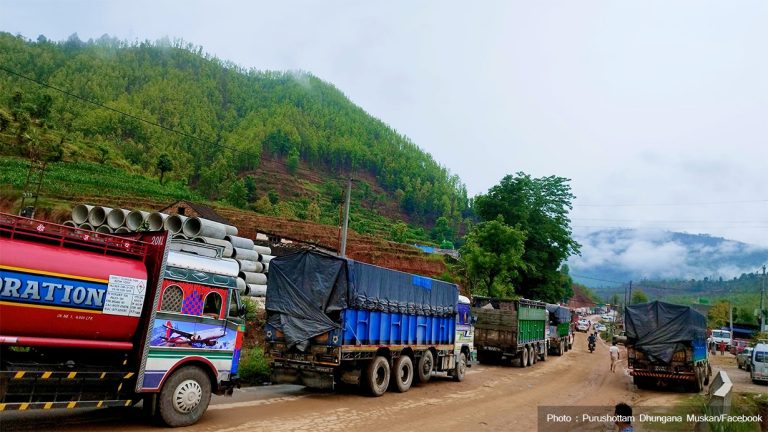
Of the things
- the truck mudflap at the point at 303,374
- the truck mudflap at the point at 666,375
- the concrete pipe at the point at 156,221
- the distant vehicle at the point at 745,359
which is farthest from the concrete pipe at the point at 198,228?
the distant vehicle at the point at 745,359

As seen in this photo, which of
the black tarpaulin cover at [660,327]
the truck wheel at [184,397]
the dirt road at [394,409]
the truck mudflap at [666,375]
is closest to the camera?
the truck wheel at [184,397]

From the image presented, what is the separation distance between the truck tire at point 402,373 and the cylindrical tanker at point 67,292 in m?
7.61

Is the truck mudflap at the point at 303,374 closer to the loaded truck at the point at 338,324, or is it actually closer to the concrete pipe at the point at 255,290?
the loaded truck at the point at 338,324

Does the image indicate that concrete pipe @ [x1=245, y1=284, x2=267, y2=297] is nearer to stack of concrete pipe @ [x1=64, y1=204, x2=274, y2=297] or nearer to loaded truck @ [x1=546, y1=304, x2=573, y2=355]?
stack of concrete pipe @ [x1=64, y1=204, x2=274, y2=297]

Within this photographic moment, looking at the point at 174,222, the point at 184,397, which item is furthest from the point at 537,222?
the point at 184,397

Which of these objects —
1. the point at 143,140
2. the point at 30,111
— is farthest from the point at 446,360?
the point at 143,140

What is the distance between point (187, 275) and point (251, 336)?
34.6ft

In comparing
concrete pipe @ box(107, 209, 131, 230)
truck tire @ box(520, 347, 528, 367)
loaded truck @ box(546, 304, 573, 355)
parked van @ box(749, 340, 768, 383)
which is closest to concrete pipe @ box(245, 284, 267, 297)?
concrete pipe @ box(107, 209, 131, 230)

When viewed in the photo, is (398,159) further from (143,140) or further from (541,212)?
(541,212)

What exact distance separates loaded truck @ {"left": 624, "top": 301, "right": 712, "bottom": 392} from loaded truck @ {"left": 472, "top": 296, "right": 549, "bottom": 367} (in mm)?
5565

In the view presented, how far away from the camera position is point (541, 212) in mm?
44500

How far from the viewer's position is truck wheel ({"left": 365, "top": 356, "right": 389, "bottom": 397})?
12.2m

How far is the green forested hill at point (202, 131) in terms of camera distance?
80625 millimetres

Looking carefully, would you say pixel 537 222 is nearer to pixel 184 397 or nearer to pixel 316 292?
pixel 316 292
